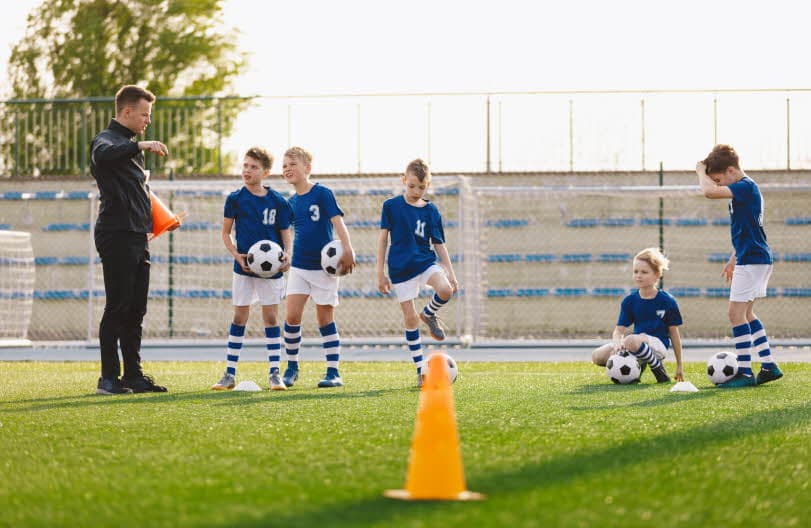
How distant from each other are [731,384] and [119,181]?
4256 millimetres

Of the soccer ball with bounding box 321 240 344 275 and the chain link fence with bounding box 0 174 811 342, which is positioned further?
the chain link fence with bounding box 0 174 811 342

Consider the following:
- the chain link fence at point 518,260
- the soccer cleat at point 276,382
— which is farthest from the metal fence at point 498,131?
the soccer cleat at point 276,382

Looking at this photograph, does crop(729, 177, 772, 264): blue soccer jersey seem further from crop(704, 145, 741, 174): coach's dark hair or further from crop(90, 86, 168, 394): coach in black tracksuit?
crop(90, 86, 168, 394): coach in black tracksuit

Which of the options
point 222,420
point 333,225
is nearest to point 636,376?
point 333,225

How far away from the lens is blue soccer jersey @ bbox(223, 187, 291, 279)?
7.13 meters

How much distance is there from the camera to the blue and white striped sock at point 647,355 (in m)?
7.54

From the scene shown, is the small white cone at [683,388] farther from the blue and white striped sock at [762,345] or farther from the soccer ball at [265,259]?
the soccer ball at [265,259]

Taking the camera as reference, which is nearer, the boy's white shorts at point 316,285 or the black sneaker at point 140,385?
the black sneaker at point 140,385

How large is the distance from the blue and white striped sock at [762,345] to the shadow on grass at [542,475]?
2.37m

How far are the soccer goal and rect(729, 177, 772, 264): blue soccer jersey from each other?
11.0 meters

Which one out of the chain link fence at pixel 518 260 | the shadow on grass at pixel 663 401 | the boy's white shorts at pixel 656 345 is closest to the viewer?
the shadow on grass at pixel 663 401

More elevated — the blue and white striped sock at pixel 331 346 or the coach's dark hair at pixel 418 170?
the coach's dark hair at pixel 418 170

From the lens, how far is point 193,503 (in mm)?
2938

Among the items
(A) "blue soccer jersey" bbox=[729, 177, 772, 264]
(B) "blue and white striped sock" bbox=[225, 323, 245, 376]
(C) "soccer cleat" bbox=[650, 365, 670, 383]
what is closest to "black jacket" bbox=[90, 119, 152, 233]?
(B) "blue and white striped sock" bbox=[225, 323, 245, 376]
